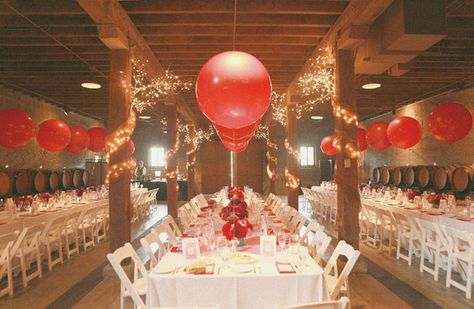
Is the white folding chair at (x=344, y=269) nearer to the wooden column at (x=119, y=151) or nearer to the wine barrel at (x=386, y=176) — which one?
the wooden column at (x=119, y=151)

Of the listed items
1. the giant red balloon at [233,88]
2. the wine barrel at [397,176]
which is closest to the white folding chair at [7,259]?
the giant red balloon at [233,88]

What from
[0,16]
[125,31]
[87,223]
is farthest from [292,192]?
[0,16]

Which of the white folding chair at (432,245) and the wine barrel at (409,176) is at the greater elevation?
the wine barrel at (409,176)

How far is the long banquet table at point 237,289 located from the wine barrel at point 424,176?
27.4ft

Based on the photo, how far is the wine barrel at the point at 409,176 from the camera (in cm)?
1083

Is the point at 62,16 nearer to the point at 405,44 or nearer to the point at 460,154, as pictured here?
the point at 405,44

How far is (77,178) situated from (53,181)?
5.59 feet

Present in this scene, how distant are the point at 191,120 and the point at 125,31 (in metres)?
9.74

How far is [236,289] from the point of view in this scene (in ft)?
9.53

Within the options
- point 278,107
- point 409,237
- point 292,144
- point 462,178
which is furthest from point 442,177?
point 278,107

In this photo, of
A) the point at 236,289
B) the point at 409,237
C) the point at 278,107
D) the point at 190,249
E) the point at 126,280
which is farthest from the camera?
the point at 278,107

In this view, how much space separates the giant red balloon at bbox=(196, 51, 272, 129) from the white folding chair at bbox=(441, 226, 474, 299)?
10.6 ft

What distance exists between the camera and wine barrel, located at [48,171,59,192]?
10800mm

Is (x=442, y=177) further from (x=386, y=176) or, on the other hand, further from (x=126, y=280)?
(x=126, y=280)
